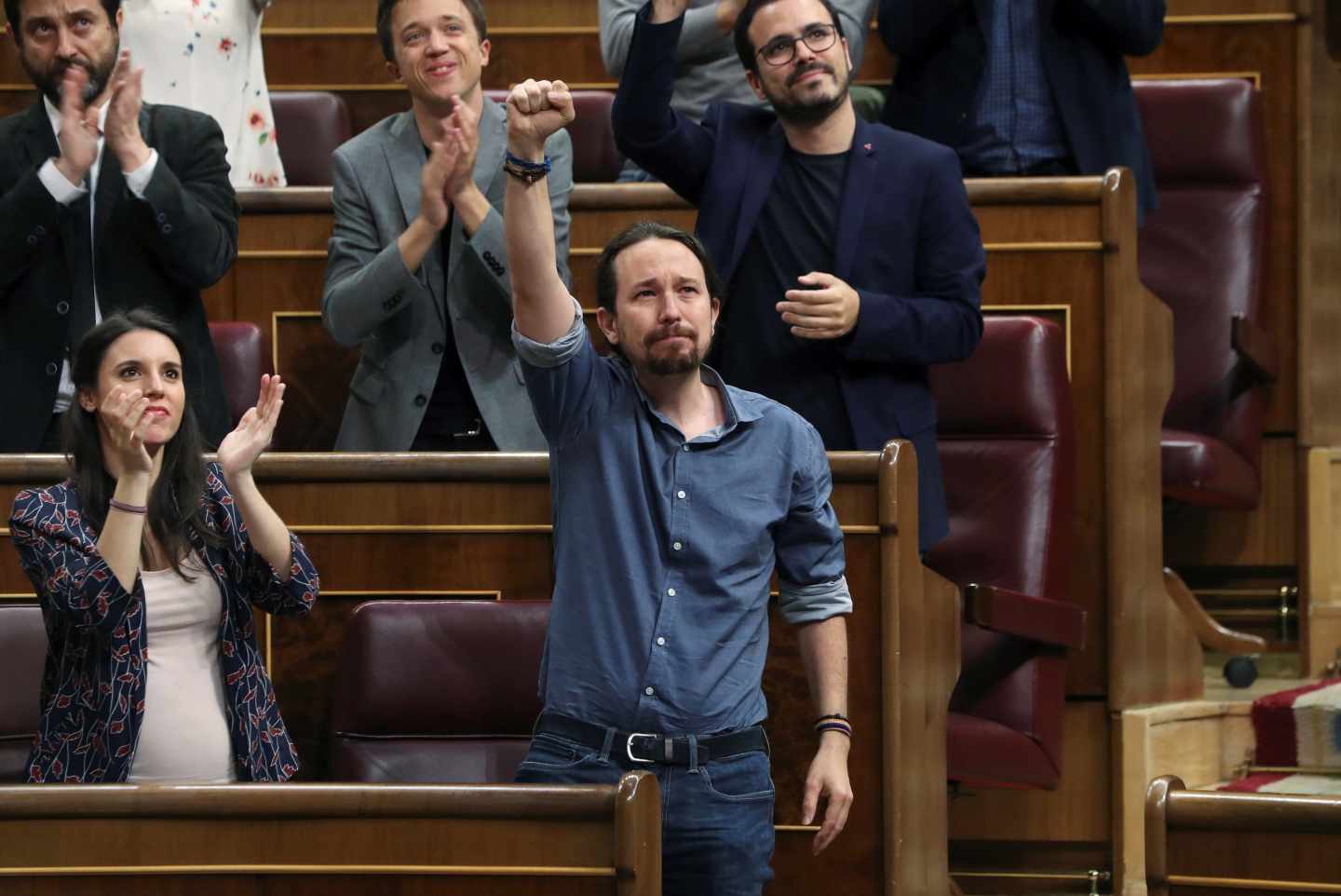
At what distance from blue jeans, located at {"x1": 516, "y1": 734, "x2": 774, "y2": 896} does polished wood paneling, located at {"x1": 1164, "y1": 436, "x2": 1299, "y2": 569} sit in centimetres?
89

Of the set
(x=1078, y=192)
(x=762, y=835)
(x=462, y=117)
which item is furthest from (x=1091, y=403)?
(x=762, y=835)

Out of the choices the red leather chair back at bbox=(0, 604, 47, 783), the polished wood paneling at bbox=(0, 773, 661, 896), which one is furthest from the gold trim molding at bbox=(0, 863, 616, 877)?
the red leather chair back at bbox=(0, 604, 47, 783)

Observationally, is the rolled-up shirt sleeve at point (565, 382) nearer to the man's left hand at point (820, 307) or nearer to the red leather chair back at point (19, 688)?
the man's left hand at point (820, 307)

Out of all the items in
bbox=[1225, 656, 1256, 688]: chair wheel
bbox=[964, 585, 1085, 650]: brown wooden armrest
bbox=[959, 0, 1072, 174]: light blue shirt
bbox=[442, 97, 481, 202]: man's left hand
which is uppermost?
bbox=[959, 0, 1072, 174]: light blue shirt

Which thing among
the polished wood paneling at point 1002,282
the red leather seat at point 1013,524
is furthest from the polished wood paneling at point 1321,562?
the red leather seat at point 1013,524

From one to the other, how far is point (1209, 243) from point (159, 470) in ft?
3.10

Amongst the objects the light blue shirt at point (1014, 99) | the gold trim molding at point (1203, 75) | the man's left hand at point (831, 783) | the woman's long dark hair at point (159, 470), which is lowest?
the man's left hand at point (831, 783)

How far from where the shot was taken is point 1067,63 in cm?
146

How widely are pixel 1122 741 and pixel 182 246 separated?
65cm

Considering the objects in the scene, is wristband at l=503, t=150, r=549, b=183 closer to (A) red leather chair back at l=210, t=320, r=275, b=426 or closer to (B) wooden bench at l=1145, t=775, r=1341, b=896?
(B) wooden bench at l=1145, t=775, r=1341, b=896

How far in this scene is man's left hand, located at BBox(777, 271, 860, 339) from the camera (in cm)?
109

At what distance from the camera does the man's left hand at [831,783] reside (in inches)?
34.2

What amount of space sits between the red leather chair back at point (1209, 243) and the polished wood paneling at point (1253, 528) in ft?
0.17

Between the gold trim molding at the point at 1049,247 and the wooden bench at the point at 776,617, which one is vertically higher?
the gold trim molding at the point at 1049,247
